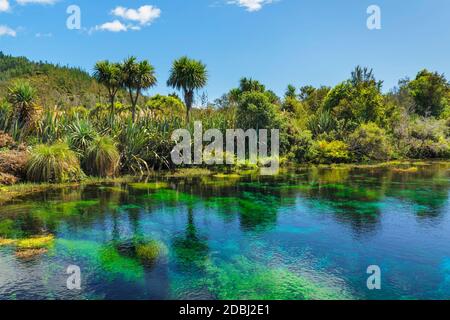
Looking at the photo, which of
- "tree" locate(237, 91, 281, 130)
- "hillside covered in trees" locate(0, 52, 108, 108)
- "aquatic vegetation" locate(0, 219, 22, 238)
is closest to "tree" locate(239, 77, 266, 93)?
"tree" locate(237, 91, 281, 130)

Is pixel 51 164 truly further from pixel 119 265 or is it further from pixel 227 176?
pixel 119 265

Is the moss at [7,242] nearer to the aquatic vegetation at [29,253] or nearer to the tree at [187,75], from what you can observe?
the aquatic vegetation at [29,253]

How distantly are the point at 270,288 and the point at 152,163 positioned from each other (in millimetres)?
22436

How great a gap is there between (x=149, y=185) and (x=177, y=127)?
8.04 meters

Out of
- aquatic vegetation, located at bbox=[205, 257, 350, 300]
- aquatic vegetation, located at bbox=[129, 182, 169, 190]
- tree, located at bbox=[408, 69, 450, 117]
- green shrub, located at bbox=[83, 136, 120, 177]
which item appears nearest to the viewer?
aquatic vegetation, located at bbox=[205, 257, 350, 300]

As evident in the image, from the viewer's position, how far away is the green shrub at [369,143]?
132 ft

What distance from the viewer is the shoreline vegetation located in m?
23.9

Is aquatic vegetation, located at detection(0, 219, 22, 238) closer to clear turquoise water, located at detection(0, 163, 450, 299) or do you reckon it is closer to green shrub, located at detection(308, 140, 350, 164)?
clear turquoise water, located at detection(0, 163, 450, 299)

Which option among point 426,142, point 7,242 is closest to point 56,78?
point 426,142

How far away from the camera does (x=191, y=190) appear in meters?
22.9

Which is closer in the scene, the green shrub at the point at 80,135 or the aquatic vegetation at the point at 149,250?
the aquatic vegetation at the point at 149,250

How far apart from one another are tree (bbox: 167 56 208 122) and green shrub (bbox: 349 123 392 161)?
1783 cm

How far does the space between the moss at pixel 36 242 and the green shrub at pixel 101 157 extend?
40.9 ft

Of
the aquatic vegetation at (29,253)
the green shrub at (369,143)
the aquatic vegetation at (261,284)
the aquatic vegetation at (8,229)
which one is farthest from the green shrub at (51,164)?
the green shrub at (369,143)
